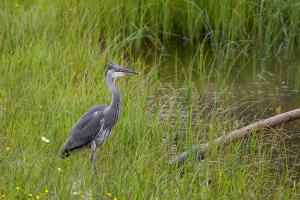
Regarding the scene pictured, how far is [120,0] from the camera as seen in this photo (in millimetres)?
9727

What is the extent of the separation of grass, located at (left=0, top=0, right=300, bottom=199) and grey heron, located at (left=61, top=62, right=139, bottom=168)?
118mm

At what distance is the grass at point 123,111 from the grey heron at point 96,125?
0.12 metres

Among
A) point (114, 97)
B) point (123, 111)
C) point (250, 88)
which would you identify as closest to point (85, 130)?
point (114, 97)

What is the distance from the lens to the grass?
15.4 feet

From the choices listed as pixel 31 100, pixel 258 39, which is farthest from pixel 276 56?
pixel 31 100

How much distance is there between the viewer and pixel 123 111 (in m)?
6.30

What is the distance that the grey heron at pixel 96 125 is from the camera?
5371 mm

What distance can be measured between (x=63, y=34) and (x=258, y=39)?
275 cm

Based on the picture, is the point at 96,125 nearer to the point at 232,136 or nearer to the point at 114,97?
the point at 114,97

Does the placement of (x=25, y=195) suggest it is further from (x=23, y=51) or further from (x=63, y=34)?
(x=63, y=34)

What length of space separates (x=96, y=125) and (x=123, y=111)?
2.62 feet

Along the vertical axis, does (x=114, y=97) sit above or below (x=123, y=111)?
above

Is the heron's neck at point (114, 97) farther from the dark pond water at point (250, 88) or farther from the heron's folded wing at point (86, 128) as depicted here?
the dark pond water at point (250, 88)

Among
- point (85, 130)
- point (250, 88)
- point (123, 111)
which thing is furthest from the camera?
point (250, 88)
